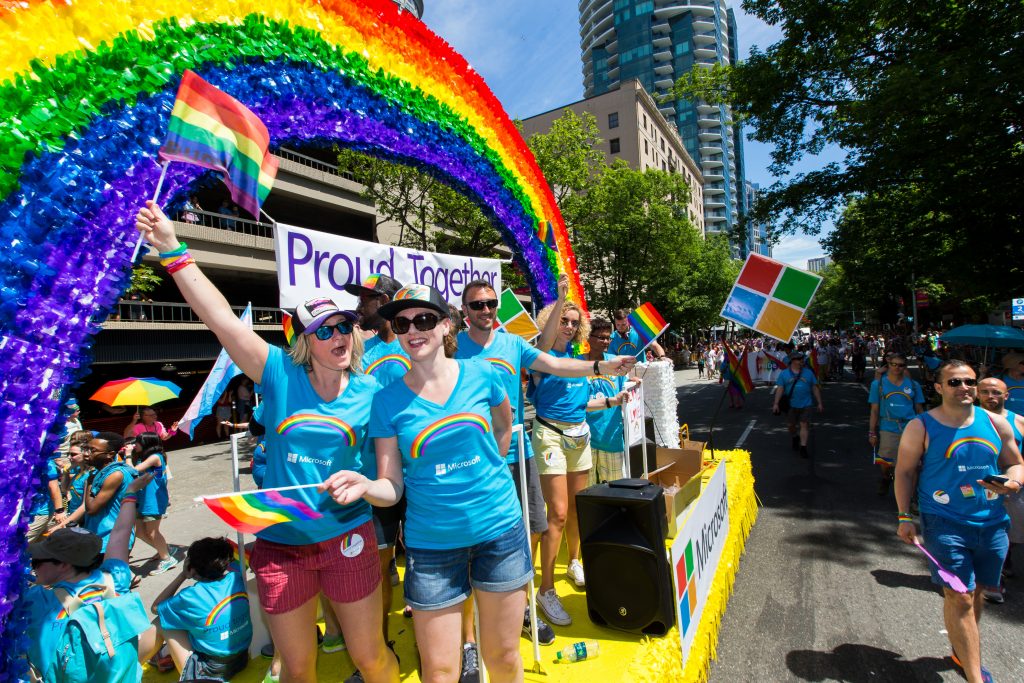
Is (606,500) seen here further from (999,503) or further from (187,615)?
(187,615)

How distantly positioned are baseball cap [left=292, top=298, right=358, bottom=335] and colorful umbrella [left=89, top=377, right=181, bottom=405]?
5.21m

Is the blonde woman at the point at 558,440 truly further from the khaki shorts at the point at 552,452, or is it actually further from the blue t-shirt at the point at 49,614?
the blue t-shirt at the point at 49,614

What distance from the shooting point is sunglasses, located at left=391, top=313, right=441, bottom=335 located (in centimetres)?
215

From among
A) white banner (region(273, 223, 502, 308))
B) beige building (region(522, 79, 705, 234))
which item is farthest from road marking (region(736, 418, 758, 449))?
beige building (region(522, 79, 705, 234))

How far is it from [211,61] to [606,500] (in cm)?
309

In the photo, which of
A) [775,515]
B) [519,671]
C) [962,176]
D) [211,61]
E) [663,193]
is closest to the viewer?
[519,671]

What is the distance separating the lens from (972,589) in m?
2.99

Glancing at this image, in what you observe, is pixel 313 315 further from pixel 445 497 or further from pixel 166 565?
pixel 166 565

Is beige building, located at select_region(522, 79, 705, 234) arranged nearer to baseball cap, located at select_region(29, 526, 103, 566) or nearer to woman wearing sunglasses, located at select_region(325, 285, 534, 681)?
woman wearing sunglasses, located at select_region(325, 285, 534, 681)

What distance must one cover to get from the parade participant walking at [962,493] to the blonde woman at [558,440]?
6.37 ft

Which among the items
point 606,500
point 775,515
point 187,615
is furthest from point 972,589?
point 187,615

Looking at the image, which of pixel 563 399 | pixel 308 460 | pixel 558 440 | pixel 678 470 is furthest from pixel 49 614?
pixel 678 470

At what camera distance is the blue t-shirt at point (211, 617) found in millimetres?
3051

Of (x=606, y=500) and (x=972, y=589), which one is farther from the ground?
(x=606, y=500)
